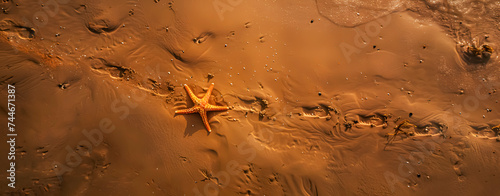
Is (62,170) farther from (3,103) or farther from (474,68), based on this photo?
(474,68)

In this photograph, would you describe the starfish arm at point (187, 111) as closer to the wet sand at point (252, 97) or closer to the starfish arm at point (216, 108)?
the wet sand at point (252, 97)

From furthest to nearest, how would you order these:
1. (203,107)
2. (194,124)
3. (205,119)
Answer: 1. (194,124)
2. (205,119)
3. (203,107)

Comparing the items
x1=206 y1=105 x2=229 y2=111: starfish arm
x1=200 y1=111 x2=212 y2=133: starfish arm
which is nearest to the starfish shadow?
x1=200 y1=111 x2=212 y2=133: starfish arm

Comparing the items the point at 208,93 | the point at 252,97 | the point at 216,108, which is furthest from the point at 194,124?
the point at 252,97

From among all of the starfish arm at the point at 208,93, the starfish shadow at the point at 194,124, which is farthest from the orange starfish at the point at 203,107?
the starfish shadow at the point at 194,124

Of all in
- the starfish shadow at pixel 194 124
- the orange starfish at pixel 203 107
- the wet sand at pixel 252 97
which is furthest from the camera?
the starfish shadow at pixel 194 124

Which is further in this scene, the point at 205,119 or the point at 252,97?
the point at 252,97

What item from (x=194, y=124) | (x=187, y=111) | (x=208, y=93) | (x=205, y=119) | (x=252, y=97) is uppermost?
(x=208, y=93)

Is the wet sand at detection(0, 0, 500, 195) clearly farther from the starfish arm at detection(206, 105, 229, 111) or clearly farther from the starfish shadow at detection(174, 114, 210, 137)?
the starfish arm at detection(206, 105, 229, 111)

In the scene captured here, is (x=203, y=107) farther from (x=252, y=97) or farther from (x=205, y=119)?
(x=252, y=97)
